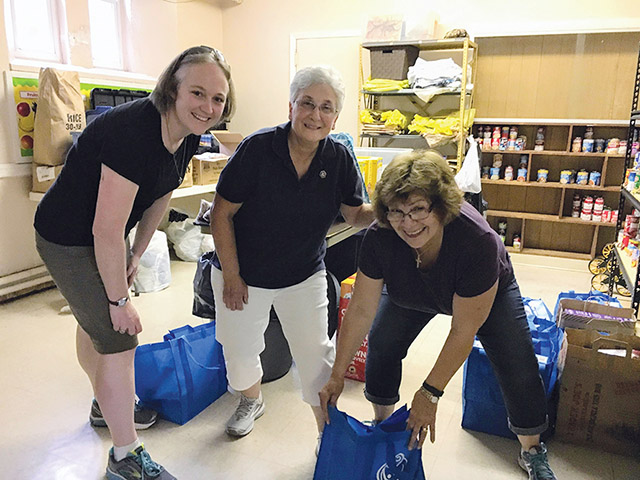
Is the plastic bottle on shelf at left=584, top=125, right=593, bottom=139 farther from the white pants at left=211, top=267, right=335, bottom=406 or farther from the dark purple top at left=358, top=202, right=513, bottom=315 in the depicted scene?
the white pants at left=211, top=267, right=335, bottom=406

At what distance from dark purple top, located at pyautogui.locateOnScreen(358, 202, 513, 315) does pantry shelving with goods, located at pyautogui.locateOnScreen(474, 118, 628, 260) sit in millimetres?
3379

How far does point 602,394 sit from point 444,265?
0.93 metres

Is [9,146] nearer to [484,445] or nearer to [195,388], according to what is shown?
[195,388]

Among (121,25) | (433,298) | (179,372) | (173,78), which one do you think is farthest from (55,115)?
(433,298)

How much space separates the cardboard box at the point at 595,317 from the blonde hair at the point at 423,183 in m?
1.17

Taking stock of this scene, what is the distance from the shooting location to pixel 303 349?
1.70 m

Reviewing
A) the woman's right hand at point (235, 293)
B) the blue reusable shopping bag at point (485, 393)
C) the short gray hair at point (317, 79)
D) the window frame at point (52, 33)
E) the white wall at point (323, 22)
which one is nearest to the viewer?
the short gray hair at point (317, 79)

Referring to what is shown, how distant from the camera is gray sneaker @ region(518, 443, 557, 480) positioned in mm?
1681

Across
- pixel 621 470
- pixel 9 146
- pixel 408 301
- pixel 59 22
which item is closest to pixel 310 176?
pixel 408 301

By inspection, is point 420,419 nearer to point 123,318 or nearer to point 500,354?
point 500,354

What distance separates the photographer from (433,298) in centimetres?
153

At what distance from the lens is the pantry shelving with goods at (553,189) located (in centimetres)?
443

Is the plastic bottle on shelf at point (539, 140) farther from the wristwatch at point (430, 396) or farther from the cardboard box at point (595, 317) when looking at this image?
the wristwatch at point (430, 396)

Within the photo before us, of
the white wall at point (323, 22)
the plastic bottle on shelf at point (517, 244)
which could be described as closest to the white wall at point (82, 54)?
the white wall at point (323, 22)
